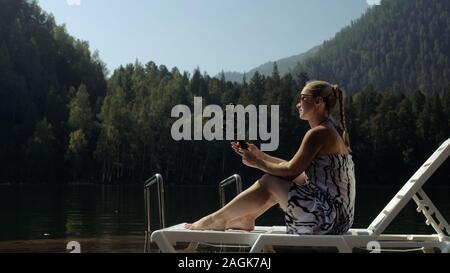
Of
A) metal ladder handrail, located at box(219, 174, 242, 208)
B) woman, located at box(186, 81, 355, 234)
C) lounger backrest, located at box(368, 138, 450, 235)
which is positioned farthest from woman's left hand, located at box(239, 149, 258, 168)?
metal ladder handrail, located at box(219, 174, 242, 208)

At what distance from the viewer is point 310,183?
4.66 meters

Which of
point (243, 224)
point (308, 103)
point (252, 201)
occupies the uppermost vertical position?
point (308, 103)

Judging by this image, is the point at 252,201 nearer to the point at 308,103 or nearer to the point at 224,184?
the point at 308,103

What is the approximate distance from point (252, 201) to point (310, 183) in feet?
1.39

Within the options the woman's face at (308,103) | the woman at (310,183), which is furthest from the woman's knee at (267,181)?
the woman's face at (308,103)

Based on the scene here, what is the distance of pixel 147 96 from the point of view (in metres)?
109

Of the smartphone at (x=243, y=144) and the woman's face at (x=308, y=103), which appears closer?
the smartphone at (x=243, y=144)

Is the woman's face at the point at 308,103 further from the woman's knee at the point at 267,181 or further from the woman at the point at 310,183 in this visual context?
the woman's knee at the point at 267,181

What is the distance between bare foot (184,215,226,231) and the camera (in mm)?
4637

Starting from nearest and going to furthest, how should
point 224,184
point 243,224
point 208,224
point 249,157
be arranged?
point 249,157, point 208,224, point 243,224, point 224,184

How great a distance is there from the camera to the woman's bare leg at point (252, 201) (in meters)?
4.61

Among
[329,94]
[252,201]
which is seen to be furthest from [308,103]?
[252,201]

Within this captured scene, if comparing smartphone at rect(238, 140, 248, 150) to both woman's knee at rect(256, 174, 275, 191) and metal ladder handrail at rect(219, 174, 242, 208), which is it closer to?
woman's knee at rect(256, 174, 275, 191)

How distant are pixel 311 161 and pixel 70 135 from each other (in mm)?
90949
